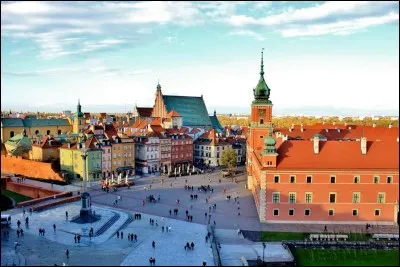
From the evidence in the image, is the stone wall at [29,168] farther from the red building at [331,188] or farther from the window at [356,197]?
the window at [356,197]

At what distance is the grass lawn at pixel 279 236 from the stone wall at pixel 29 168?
126 ft

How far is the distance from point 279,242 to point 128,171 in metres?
43.5

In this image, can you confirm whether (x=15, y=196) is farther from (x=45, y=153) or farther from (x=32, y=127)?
(x=32, y=127)

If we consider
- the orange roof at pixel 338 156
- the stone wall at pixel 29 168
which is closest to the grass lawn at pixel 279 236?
the orange roof at pixel 338 156

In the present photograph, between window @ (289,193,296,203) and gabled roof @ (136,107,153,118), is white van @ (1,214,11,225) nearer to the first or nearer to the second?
window @ (289,193,296,203)

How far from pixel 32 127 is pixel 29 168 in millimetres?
38210

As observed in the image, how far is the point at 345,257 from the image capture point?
115 feet

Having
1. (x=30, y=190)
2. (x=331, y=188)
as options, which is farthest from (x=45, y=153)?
(x=331, y=188)

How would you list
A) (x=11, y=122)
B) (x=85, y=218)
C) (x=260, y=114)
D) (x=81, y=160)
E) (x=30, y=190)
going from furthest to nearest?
(x=11, y=122)
(x=81, y=160)
(x=260, y=114)
(x=30, y=190)
(x=85, y=218)

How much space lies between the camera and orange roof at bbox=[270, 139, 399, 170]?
148 feet

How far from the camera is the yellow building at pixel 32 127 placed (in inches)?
3944

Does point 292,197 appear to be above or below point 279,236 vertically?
above

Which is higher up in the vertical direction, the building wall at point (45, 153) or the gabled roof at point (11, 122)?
the gabled roof at point (11, 122)

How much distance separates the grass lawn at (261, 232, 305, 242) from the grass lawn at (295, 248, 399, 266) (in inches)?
120
